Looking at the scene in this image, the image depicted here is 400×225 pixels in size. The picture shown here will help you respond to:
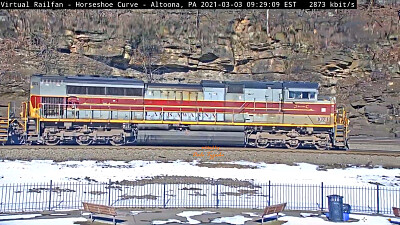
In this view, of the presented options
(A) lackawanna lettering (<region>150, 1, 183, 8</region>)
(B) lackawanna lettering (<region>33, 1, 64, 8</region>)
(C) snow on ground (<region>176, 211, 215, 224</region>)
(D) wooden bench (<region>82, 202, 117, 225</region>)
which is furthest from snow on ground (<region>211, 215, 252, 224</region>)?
(B) lackawanna lettering (<region>33, 1, 64, 8</region>)

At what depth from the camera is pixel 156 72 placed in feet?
112

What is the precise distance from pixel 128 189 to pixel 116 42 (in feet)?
68.9

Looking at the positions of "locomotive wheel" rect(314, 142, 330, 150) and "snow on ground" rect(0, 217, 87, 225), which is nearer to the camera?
"snow on ground" rect(0, 217, 87, 225)

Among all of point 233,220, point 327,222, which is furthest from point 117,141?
point 327,222

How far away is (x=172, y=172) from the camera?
60.4 feet

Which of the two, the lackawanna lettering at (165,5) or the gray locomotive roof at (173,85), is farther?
the lackawanna lettering at (165,5)

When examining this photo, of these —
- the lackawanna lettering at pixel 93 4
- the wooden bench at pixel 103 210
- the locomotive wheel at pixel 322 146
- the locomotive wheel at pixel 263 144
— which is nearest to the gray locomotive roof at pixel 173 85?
the locomotive wheel at pixel 263 144

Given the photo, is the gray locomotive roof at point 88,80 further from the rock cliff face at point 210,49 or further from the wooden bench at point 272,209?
the wooden bench at point 272,209

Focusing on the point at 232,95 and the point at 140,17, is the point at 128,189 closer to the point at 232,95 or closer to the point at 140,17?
the point at 232,95

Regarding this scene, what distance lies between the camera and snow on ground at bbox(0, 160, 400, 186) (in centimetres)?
1712

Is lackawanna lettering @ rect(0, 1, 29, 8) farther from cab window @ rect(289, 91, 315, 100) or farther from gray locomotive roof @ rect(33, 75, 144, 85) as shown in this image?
cab window @ rect(289, 91, 315, 100)

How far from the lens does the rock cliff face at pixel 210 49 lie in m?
32.5

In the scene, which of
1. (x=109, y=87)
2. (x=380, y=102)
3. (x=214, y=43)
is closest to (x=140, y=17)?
(x=214, y=43)

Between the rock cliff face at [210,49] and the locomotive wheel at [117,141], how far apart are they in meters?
10.2
